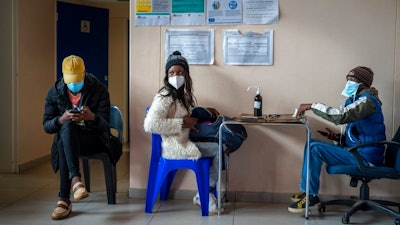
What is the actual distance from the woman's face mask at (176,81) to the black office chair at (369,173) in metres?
1.22

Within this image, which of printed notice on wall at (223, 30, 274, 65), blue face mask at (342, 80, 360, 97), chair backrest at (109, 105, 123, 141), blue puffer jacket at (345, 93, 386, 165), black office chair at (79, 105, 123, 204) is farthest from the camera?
chair backrest at (109, 105, 123, 141)

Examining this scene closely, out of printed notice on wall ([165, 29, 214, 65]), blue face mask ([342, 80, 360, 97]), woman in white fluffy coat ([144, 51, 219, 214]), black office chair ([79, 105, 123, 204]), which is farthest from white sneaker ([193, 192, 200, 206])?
blue face mask ([342, 80, 360, 97])

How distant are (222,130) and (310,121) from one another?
808mm

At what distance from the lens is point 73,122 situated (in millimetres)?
3361

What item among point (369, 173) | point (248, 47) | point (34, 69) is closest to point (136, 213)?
point (248, 47)

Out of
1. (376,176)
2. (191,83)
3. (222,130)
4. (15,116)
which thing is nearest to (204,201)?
(222,130)

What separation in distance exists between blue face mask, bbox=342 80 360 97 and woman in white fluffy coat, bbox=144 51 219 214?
3.38 feet

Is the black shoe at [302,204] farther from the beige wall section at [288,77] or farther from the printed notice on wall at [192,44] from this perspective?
the printed notice on wall at [192,44]

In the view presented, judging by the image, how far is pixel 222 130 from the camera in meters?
3.34

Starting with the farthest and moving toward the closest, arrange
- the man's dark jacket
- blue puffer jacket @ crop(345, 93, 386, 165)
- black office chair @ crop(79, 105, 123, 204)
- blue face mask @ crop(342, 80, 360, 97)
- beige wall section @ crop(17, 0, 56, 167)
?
beige wall section @ crop(17, 0, 56, 167), black office chair @ crop(79, 105, 123, 204), the man's dark jacket, blue face mask @ crop(342, 80, 360, 97), blue puffer jacket @ crop(345, 93, 386, 165)

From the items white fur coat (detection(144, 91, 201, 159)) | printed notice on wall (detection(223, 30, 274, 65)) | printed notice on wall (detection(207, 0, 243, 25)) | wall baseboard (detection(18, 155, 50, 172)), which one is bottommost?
wall baseboard (detection(18, 155, 50, 172))

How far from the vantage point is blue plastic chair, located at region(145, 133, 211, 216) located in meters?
3.28

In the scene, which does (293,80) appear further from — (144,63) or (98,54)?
(98,54)

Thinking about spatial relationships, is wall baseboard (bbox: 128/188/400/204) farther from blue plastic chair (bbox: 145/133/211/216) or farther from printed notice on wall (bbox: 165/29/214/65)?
printed notice on wall (bbox: 165/29/214/65)
